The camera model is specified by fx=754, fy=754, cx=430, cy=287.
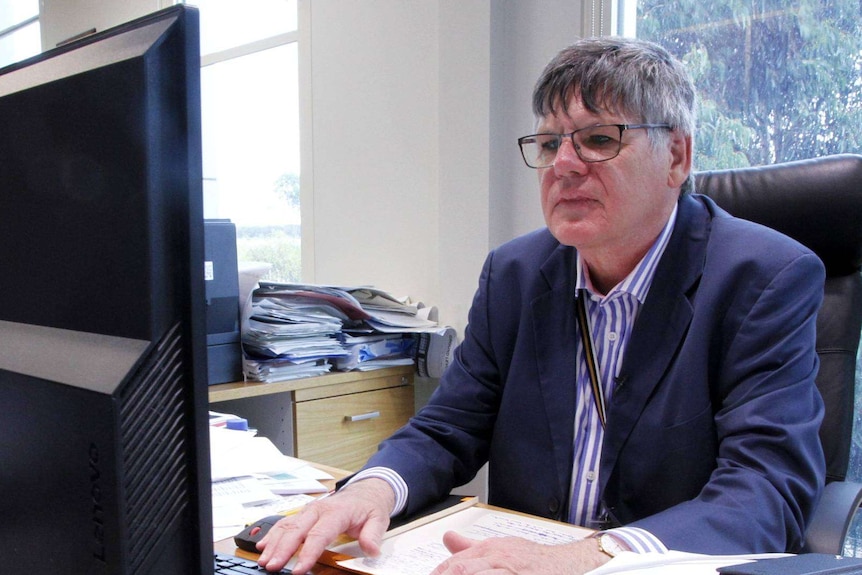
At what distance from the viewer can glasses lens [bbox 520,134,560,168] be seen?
4.19 feet

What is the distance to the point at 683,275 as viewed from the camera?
48.4 inches

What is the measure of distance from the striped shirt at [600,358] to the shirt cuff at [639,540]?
331 mm

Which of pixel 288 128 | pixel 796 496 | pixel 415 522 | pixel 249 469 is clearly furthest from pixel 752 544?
pixel 288 128

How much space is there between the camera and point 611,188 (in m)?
1.24

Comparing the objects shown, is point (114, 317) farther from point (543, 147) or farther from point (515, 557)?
point (543, 147)

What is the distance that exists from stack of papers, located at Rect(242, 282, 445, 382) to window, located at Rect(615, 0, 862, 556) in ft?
3.52

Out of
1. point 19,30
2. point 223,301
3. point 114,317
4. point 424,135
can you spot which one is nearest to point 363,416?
point 223,301

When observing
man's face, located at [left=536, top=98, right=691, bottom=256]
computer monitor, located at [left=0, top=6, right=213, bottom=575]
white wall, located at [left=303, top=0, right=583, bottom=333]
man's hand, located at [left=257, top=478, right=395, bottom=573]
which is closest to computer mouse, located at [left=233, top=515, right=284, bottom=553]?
man's hand, located at [left=257, top=478, right=395, bottom=573]

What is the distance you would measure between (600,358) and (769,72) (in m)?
1.27

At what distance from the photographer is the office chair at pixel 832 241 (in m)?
1.31

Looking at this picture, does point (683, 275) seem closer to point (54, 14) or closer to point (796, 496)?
point (796, 496)

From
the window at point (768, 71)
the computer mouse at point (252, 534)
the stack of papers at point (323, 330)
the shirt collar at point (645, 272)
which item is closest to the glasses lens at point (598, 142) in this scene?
the shirt collar at point (645, 272)

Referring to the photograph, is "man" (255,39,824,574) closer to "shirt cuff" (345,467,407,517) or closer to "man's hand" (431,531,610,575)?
"shirt cuff" (345,467,407,517)

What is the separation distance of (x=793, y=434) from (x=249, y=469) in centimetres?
80
